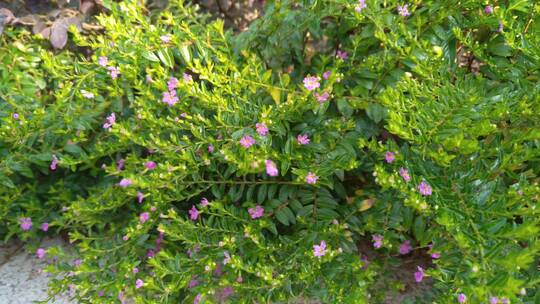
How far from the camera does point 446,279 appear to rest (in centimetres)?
165

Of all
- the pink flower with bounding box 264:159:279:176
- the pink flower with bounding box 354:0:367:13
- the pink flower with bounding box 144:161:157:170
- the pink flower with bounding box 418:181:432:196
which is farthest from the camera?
the pink flower with bounding box 144:161:157:170

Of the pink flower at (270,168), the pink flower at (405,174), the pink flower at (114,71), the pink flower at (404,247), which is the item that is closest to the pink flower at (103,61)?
the pink flower at (114,71)

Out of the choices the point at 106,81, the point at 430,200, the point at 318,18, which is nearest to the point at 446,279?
the point at 430,200

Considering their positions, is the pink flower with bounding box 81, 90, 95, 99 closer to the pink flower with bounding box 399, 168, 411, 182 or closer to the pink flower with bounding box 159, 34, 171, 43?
the pink flower with bounding box 159, 34, 171, 43

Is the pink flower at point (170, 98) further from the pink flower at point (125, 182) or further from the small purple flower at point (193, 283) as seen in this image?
the small purple flower at point (193, 283)

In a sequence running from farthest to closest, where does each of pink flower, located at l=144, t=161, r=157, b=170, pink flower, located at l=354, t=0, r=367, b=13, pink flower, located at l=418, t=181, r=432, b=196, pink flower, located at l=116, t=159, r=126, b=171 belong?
1. pink flower, located at l=116, t=159, r=126, b=171
2. pink flower, located at l=144, t=161, r=157, b=170
3. pink flower, located at l=354, t=0, r=367, b=13
4. pink flower, located at l=418, t=181, r=432, b=196

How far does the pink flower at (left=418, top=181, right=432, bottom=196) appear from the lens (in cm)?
165

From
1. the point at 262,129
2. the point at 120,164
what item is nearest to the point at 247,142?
the point at 262,129

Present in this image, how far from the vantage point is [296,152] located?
198 centimetres

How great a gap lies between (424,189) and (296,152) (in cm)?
51

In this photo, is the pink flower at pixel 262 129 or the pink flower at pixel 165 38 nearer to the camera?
the pink flower at pixel 262 129

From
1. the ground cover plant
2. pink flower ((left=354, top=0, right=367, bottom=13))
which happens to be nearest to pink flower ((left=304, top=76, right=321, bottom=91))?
the ground cover plant

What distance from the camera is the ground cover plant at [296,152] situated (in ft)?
5.56

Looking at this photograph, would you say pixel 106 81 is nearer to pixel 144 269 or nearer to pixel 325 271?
pixel 144 269
